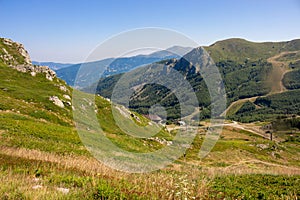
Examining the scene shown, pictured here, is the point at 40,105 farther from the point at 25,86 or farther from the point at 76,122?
the point at 25,86

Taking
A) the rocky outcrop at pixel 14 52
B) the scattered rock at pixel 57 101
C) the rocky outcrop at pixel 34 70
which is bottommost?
the scattered rock at pixel 57 101

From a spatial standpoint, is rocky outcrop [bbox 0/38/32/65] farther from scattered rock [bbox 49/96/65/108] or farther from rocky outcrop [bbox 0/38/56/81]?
scattered rock [bbox 49/96/65/108]

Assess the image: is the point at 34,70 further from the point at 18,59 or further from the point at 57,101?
the point at 57,101

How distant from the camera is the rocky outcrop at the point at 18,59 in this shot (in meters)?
69.4

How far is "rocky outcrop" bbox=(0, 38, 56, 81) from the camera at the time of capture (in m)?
69.4

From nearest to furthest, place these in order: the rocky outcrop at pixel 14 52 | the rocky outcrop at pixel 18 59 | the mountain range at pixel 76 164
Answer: the mountain range at pixel 76 164
the rocky outcrop at pixel 18 59
the rocky outcrop at pixel 14 52

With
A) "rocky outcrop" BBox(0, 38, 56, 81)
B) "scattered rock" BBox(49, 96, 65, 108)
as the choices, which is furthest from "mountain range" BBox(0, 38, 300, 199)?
"scattered rock" BBox(49, 96, 65, 108)

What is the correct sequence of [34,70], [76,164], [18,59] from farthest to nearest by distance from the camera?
[18,59] → [34,70] → [76,164]

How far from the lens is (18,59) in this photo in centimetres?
7756

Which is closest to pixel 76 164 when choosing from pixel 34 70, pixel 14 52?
pixel 34 70

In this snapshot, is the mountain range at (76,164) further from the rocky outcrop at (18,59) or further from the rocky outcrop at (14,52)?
the rocky outcrop at (14,52)

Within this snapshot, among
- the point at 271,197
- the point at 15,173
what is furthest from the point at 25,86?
the point at 271,197

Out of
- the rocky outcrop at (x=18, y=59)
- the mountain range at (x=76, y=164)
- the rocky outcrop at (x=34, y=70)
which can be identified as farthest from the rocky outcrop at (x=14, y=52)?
the rocky outcrop at (x=34, y=70)

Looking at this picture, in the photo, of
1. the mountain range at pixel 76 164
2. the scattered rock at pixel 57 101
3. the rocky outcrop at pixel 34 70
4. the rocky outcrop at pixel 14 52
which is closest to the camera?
the mountain range at pixel 76 164
